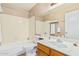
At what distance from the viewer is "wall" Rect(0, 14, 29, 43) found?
1926mm

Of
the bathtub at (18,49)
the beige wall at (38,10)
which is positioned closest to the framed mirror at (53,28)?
the beige wall at (38,10)

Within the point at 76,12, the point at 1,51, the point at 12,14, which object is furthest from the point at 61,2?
the point at 1,51

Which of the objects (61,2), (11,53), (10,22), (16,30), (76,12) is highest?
(61,2)

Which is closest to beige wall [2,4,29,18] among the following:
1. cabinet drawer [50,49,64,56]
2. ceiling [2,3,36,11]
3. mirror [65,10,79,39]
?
ceiling [2,3,36,11]

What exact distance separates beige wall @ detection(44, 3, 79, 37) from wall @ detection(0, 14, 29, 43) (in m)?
0.56

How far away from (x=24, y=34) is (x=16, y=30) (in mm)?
200

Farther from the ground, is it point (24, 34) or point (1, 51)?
point (24, 34)

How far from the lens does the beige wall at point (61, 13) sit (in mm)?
1526

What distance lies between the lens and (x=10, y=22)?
6.38 ft

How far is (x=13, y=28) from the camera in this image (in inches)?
77.9

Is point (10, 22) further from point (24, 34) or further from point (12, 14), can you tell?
point (24, 34)

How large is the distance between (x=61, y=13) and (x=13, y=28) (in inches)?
42.2

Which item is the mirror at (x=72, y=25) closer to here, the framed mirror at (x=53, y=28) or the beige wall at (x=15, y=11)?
the framed mirror at (x=53, y=28)

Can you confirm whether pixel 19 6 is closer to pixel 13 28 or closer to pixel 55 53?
pixel 13 28
